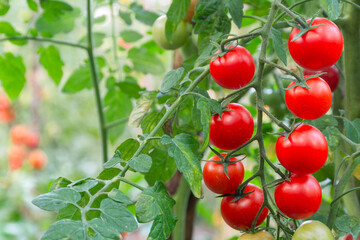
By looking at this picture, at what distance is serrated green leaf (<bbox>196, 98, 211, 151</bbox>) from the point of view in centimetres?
40

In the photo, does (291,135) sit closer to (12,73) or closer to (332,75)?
(332,75)

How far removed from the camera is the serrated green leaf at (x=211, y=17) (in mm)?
543

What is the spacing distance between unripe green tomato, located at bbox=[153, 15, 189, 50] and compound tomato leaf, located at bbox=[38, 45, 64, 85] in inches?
10.4

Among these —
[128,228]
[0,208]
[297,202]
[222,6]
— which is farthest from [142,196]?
[0,208]

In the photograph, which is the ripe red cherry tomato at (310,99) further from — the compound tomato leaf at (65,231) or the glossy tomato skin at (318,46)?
the compound tomato leaf at (65,231)

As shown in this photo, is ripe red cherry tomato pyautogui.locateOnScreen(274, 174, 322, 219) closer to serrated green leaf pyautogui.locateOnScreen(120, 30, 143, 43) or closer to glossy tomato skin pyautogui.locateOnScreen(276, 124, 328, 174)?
glossy tomato skin pyautogui.locateOnScreen(276, 124, 328, 174)

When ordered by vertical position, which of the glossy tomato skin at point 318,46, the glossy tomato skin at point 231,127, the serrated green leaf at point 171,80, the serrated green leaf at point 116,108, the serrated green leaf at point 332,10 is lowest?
the serrated green leaf at point 116,108

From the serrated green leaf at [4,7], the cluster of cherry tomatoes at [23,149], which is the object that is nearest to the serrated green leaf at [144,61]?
the serrated green leaf at [4,7]

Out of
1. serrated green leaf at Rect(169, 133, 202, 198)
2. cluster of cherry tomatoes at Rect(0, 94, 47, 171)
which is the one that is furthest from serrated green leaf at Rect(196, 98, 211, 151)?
cluster of cherry tomatoes at Rect(0, 94, 47, 171)

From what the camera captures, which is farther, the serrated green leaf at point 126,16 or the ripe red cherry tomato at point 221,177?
the serrated green leaf at point 126,16

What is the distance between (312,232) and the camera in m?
0.43

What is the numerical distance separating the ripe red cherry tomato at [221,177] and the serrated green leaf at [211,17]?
0.18 meters

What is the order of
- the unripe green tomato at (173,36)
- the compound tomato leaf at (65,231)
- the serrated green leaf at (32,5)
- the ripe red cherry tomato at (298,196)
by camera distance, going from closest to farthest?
the compound tomato leaf at (65,231), the ripe red cherry tomato at (298,196), the unripe green tomato at (173,36), the serrated green leaf at (32,5)

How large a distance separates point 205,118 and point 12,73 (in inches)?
23.0
